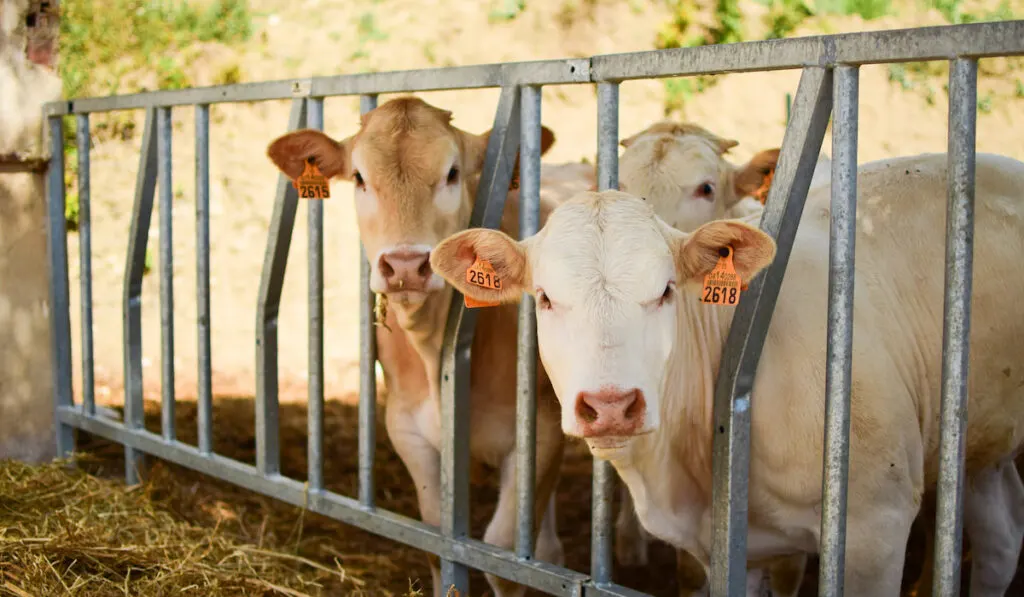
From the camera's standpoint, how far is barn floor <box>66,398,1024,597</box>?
4.79 m

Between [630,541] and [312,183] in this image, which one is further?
[630,541]

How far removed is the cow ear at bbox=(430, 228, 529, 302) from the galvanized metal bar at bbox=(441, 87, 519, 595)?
53 cm

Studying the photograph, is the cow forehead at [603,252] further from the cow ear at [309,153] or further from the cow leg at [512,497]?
the cow ear at [309,153]

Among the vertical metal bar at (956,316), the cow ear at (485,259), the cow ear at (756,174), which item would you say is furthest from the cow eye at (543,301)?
the cow ear at (756,174)

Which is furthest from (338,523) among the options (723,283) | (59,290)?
(723,283)

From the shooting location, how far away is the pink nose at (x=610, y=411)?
2512 mm

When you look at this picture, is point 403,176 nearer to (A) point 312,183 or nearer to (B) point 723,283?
(A) point 312,183

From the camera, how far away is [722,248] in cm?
277

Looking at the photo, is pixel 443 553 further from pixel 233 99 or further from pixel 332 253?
pixel 332 253

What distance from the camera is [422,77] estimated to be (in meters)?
3.63

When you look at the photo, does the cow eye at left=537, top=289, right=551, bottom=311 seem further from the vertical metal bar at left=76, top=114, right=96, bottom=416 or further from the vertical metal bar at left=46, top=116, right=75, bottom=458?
the vertical metal bar at left=46, top=116, right=75, bottom=458

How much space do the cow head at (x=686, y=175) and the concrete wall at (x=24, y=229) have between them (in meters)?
3.05

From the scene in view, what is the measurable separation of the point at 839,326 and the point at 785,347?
0.50m

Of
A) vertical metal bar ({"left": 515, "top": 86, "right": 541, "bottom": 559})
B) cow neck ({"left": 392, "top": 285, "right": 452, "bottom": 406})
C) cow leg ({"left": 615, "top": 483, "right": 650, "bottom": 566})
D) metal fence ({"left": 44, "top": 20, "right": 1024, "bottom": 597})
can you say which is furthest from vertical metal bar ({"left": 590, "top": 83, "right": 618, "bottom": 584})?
cow leg ({"left": 615, "top": 483, "right": 650, "bottom": 566})
